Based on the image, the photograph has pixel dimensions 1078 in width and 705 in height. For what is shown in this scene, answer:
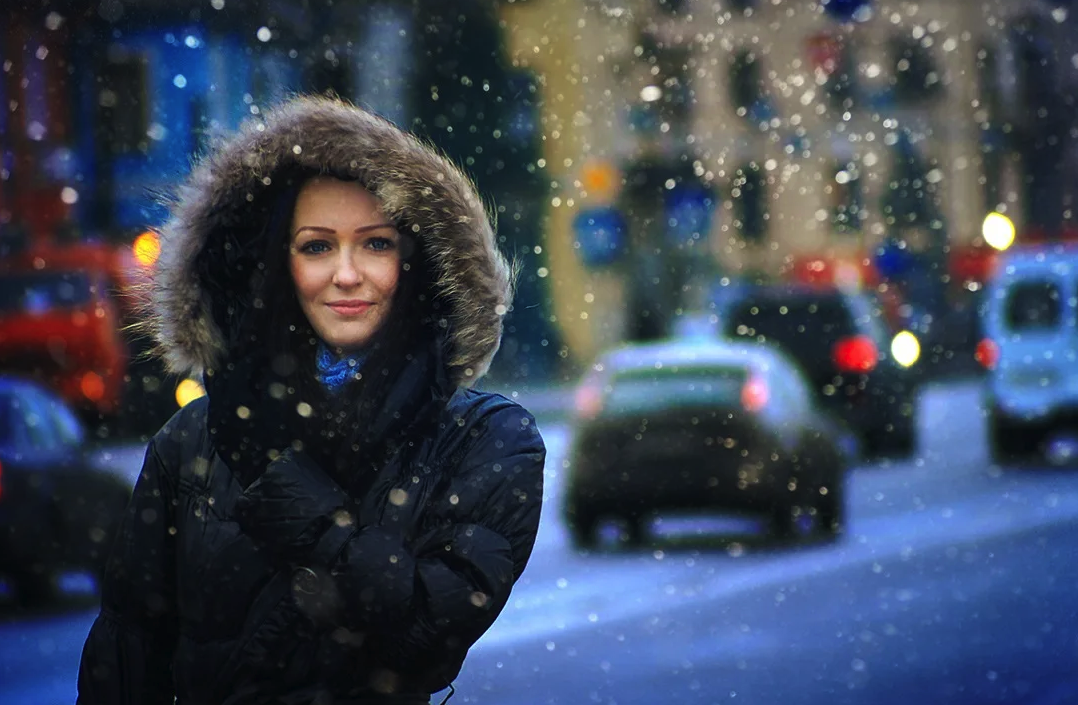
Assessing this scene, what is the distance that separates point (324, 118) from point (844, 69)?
4183 cm

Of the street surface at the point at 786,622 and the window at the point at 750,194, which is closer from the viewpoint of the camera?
the street surface at the point at 786,622

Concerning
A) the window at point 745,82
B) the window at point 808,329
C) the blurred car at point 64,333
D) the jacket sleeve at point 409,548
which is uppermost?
the window at point 745,82

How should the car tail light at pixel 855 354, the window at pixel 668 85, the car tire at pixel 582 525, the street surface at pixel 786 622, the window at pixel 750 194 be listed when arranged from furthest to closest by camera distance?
the window at pixel 750 194, the window at pixel 668 85, the car tail light at pixel 855 354, the car tire at pixel 582 525, the street surface at pixel 786 622

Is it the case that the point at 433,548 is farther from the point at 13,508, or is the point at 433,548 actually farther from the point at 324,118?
the point at 13,508

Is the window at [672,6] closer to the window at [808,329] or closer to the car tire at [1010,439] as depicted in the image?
the window at [808,329]

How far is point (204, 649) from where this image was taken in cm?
270

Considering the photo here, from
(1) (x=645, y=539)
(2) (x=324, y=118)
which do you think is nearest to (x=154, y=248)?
(2) (x=324, y=118)

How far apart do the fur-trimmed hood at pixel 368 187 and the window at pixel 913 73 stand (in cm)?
4263

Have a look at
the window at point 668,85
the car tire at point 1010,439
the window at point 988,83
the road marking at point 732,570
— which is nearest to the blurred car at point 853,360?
the car tire at point 1010,439

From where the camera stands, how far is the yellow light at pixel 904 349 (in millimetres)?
18469

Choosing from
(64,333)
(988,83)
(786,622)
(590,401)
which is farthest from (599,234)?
(988,83)

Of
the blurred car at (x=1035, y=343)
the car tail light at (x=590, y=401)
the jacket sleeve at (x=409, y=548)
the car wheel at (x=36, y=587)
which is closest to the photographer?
the jacket sleeve at (x=409, y=548)

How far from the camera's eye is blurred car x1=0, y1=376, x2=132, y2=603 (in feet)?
30.9

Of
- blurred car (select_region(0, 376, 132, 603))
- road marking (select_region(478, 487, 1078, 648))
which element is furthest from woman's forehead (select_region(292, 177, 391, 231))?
blurred car (select_region(0, 376, 132, 603))
